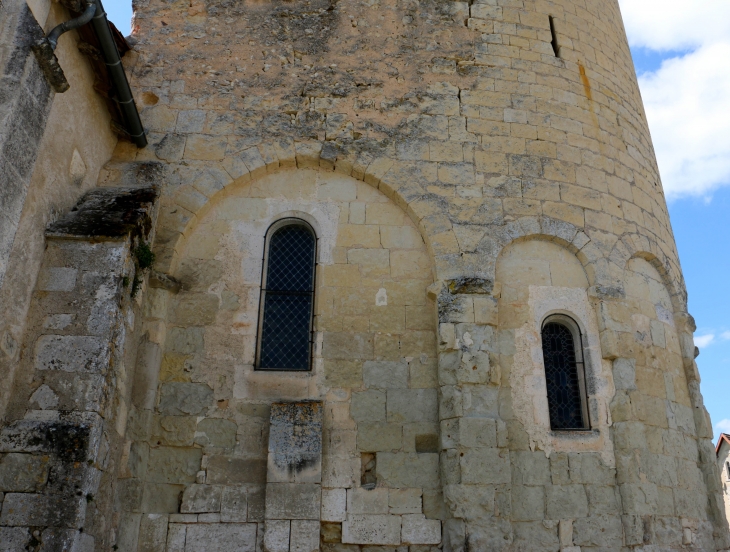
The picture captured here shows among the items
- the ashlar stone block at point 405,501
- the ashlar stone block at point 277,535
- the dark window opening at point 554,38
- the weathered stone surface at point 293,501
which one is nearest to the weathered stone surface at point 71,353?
the weathered stone surface at point 293,501

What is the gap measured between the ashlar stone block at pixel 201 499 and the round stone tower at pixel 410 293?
0.02 metres

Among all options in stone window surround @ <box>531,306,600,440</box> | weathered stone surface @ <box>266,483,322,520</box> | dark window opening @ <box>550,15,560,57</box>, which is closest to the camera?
weathered stone surface @ <box>266,483,322,520</box>

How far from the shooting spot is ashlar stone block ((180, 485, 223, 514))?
6.12m

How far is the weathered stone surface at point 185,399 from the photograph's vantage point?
21.2 feet

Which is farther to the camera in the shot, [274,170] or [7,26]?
[274,170]

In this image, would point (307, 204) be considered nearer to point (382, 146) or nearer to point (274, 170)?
point (274, 170)

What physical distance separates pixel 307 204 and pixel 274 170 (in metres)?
0.57

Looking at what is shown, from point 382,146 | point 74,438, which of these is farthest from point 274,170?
point 74,438

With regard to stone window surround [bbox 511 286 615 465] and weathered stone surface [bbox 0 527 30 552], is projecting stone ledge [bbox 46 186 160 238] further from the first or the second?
stone window surround [bbox 511 286 615 465]

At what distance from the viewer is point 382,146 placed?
7633 millimetres

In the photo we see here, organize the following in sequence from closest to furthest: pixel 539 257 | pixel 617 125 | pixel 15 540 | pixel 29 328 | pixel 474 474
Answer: pixel 15 540 < pixel 29 328 < pixel 474 474 < pixel 539 257 < pixel 617 125

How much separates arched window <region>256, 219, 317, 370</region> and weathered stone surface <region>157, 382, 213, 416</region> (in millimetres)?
592

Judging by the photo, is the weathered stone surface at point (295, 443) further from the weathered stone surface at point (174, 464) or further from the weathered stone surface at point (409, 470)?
the weathered stone surface at point (174, 464)

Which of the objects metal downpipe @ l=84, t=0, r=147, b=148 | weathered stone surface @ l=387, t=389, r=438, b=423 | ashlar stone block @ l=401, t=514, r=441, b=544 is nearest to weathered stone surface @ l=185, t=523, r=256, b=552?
ashlar stone block @ l=401, t=514, r=441, b=544
